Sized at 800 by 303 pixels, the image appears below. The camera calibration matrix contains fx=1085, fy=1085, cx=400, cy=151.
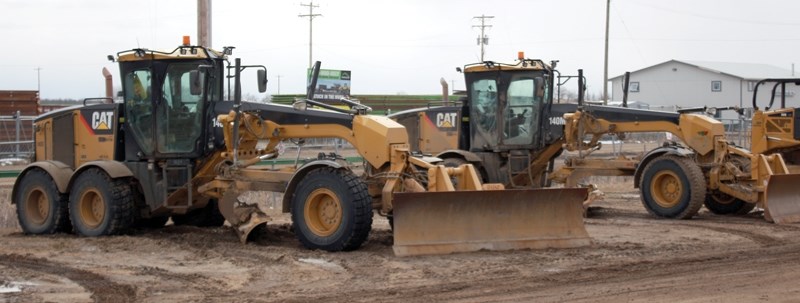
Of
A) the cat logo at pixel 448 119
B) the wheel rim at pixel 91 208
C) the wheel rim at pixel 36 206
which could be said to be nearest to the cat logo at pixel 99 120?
the wheel rim at pixel 91 208

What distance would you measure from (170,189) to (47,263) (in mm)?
2706

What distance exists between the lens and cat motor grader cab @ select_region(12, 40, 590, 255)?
12203 mm

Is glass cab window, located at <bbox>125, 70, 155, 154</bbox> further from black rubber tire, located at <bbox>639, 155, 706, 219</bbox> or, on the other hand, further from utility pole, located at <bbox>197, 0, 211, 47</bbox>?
black rubber tire, located at <bbox>639, 155, 706, 219</bbox>

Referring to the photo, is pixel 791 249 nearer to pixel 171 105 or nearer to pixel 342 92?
pixel 171 105

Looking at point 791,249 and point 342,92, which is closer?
point 791,249

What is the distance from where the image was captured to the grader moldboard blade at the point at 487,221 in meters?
12.0

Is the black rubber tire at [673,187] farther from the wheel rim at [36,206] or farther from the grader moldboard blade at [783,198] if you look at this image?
the wheel rim at [36,206]

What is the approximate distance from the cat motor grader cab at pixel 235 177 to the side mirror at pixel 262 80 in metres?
0.01

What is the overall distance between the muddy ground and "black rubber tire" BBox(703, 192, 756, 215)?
282 cm

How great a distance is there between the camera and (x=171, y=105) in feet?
46.4

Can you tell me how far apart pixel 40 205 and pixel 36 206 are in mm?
56

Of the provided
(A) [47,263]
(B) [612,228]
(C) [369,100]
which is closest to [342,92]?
(C) [369,100]

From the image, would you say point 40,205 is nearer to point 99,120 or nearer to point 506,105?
point 99,120

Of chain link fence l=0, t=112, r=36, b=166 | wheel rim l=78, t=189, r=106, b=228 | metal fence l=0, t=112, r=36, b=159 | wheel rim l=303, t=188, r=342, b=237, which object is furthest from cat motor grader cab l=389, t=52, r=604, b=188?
metal fence l=0, t=112, r=36, b=159
